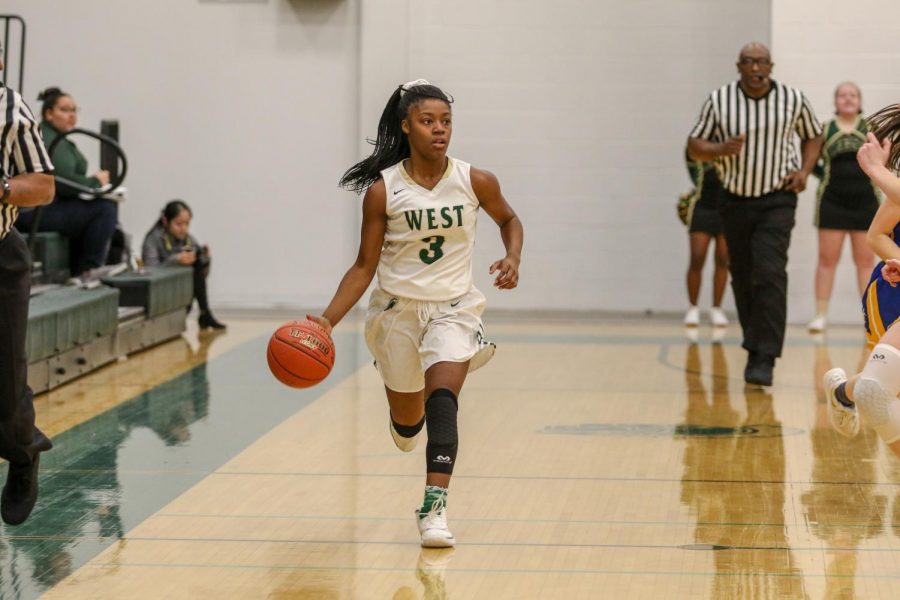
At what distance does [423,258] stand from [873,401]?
1.55 meters

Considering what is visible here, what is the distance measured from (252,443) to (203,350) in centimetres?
340

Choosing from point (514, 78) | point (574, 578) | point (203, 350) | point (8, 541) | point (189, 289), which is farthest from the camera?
point (514, 78)

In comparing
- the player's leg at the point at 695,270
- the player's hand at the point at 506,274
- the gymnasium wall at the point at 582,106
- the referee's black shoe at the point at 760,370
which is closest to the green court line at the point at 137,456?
the player's hand at the point at 506,274

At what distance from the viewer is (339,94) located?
507 inches

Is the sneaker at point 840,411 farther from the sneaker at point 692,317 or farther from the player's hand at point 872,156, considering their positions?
the sneaker at point 692,317

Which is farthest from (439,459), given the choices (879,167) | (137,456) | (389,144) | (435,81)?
(435,81)

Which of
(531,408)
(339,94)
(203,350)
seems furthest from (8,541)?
(339,94)

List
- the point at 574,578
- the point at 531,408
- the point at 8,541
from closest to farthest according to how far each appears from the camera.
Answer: the point at 574,578 < the point at 8,541 < the point at 531,408

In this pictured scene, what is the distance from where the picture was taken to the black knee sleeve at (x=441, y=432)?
4863 millimetres

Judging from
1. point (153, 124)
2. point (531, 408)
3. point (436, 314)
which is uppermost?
point (153, 124)

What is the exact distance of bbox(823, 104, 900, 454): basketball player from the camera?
15.5ft

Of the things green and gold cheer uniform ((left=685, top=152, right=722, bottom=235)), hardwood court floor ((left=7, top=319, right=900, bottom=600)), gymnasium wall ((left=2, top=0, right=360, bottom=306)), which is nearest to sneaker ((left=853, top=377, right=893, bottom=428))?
hardwood court floor ((left=7, top=319, right=900, bottom=600))

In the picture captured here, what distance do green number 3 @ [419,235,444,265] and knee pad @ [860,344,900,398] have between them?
1456 mm

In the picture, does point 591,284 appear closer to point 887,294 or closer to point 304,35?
point 304,35
